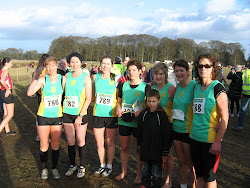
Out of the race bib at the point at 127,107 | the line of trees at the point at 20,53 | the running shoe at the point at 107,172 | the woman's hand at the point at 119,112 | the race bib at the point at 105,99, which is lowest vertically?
the running shoe at the point at 107,172

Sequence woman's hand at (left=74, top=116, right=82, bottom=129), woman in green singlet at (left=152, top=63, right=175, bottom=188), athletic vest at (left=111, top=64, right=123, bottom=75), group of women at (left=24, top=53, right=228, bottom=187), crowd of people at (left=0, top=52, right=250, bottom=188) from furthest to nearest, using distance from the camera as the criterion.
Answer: athletic vest at (left=111, top=64, right=123, bottom=75)
woman's hand at (left=74, top=116, right=82, bottom=129)
woman in green singlet at (left=152, top=63, right=175, bottom=188)
group of women at (left=24, top=53, right=228, bottom=187)
crowd of people at (left=0, top=52, right=250, bottom=188)

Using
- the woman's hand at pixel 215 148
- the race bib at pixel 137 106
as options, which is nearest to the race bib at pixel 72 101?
the race bib at pixel 137 106

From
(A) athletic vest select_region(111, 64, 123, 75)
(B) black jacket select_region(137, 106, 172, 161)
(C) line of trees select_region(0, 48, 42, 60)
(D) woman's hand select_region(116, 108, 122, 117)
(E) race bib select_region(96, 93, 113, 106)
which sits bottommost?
(B) black jacket select_region(137, 106, 172, 161)

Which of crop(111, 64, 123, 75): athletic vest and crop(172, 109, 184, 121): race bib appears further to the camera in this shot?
crop(111, 64, 123, 75): athletic vest

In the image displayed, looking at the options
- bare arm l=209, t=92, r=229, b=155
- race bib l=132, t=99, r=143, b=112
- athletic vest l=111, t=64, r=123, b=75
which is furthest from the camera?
athletic vest l=111, t=64, r=123, b=75

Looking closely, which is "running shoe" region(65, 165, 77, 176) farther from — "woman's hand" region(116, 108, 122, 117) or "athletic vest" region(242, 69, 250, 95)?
"athletic vest" region(242, 69, 250, 95)

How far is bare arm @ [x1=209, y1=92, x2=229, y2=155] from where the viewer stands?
2.37 metres

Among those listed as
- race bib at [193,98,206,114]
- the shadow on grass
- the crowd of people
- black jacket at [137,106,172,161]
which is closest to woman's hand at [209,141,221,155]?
the crowd of people

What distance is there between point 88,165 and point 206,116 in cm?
269

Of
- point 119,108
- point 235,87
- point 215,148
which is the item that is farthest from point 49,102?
point 235,87

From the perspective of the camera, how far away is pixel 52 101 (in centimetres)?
350

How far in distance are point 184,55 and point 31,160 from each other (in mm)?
50867

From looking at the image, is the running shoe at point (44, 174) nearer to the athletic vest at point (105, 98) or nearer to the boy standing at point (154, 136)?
the athletic vest at point (105, 98)

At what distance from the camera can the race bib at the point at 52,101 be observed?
347 cm
